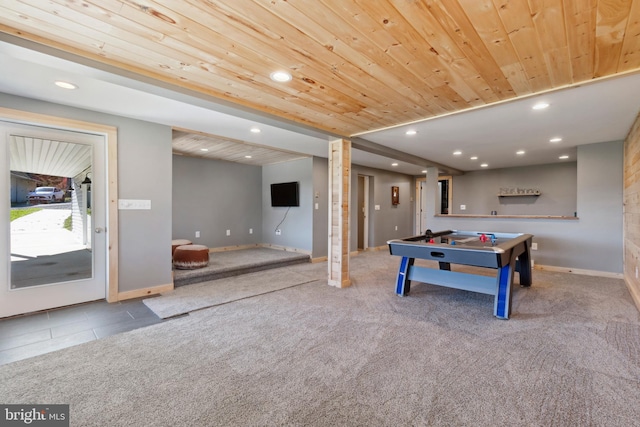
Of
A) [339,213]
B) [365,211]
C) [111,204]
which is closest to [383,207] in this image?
[365,211]

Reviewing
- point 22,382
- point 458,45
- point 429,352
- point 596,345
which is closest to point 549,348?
point 596,345

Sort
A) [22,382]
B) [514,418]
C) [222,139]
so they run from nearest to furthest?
1. [514,418]
2. [22,382]
3. [222,139]

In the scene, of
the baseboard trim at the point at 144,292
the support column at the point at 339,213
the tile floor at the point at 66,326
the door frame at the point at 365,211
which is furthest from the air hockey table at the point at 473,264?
the door frame at the point at 365,211

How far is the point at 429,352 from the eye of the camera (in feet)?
7.27

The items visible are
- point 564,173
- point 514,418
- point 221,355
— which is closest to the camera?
point 514,418

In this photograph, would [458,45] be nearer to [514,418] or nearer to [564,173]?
[514,418]

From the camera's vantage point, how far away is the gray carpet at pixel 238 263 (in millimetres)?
4195

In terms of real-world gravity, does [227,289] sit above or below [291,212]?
below

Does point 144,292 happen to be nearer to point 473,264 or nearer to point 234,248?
point 234,248

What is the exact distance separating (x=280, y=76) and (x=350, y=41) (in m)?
0.71

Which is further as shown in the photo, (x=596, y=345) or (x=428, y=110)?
(x=428, y=110)

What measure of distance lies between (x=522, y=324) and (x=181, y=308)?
11.4 ft

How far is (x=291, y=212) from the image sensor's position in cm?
642

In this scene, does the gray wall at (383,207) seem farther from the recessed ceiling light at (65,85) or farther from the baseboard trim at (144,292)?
the recessed ceiling light at (65,85)
